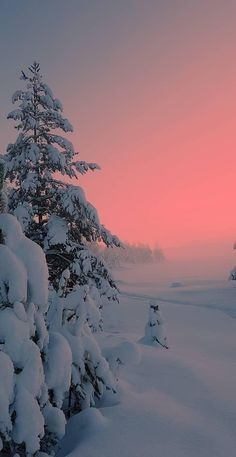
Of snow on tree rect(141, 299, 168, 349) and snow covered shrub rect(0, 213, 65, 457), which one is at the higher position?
snow covered shrub rect(0, 213, 65, 457)

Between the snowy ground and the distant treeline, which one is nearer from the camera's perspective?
the snowy ground

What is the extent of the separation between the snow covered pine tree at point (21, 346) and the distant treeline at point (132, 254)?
94.3 m

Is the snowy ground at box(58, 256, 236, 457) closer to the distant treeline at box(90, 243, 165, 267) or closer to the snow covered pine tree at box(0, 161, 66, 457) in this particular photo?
the snow covered pine tree at box(0, 161, 66, 457)

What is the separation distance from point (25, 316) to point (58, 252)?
7478 millimetres

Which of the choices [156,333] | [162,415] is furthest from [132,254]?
[162,415]

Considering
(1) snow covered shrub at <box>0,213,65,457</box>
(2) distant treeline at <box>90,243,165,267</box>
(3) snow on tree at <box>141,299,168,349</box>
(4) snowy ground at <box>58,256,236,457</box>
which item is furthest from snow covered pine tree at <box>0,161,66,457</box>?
(2) distant treeline at <box>90,243,165,267</box>

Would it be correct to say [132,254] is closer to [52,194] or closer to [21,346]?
[52,194]

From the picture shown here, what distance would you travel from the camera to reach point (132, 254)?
405ft

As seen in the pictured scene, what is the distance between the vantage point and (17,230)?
184 inches

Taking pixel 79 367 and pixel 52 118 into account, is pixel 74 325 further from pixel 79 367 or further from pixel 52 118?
pixel 52 118

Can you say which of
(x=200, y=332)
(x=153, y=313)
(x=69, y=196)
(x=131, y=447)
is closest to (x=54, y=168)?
(x=69, y=196)

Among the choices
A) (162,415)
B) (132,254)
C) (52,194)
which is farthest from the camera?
(132,254)

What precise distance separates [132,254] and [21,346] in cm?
11940

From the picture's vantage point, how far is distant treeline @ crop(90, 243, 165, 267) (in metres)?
103
